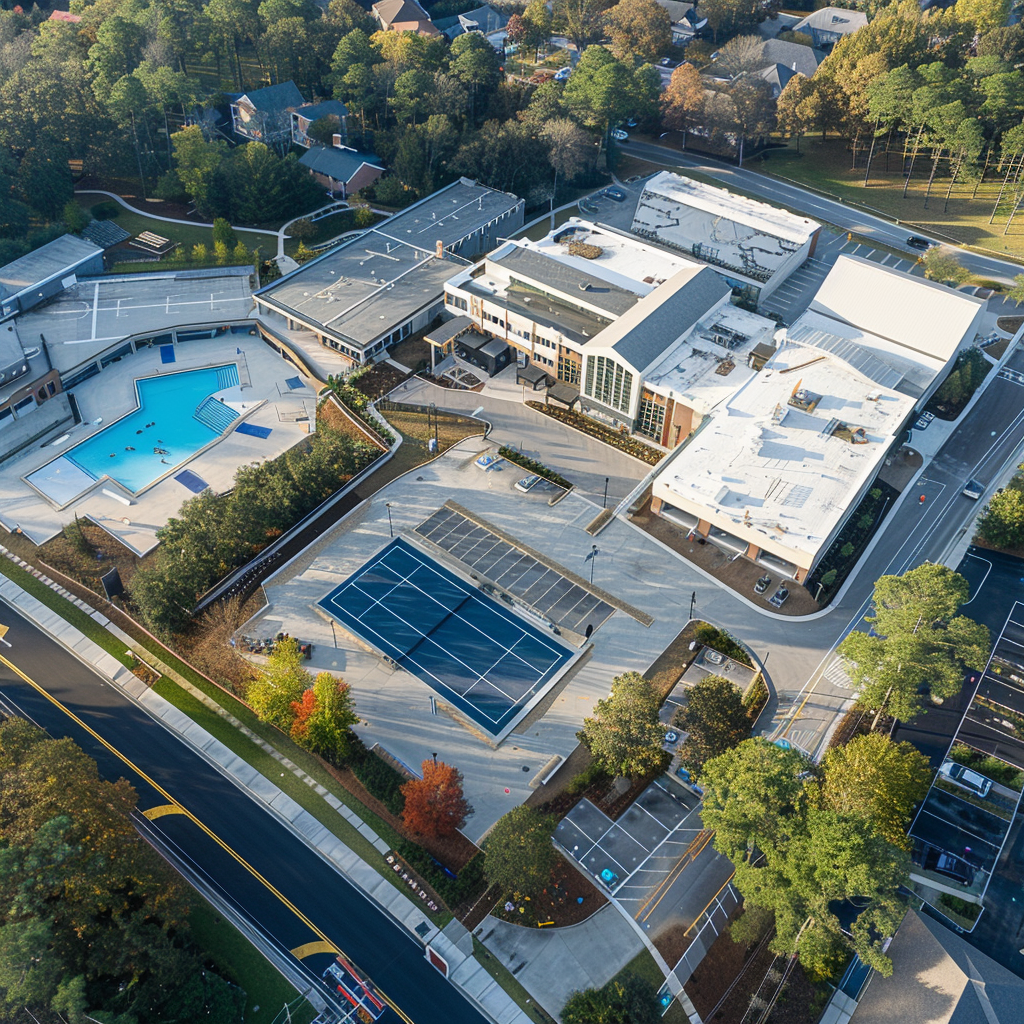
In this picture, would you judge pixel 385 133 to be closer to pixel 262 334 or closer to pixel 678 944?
pixel 262 334

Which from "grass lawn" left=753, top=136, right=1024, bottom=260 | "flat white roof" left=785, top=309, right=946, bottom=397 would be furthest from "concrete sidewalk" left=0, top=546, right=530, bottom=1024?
"grass lawn" left=753, top=136, right=1024, bottom=260

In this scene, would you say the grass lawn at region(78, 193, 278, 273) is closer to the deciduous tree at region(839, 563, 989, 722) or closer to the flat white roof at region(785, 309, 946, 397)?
the flat white roof at region(785, 309, 946, 397)

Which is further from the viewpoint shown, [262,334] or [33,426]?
[262,334]

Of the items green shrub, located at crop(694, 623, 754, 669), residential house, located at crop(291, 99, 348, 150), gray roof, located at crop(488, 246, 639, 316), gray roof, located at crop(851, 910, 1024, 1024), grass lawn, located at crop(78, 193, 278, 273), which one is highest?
residential house, located at crop(291, 99, 348, 150)

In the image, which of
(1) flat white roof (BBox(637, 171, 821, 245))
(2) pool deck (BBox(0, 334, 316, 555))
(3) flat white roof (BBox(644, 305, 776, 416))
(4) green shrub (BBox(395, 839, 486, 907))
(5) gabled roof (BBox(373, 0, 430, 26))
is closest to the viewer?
(4) green shrub (BBox(395, 839, 486, 907))

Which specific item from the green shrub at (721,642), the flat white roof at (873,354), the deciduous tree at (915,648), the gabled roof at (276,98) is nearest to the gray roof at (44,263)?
the gabled roof at (276,98)

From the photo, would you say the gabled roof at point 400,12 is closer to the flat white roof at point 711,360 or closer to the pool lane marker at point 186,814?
the flat white roof at point 711,360

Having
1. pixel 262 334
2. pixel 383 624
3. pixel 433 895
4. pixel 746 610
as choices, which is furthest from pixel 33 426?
pixel 746 610
